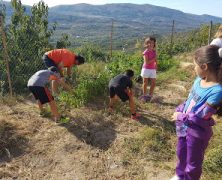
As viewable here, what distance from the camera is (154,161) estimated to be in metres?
4.21

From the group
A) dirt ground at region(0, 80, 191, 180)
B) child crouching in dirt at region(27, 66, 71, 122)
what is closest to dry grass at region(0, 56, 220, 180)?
dirt ground at region(0, 80, 191, 180)

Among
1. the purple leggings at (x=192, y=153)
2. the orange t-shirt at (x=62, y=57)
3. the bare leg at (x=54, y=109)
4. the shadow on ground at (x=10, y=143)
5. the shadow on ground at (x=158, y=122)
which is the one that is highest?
the orange t-shirt at (x=62, y=57)

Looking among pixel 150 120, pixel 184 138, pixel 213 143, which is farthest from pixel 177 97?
pixel 184 138

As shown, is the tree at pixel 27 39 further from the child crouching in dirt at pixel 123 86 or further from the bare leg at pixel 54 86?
the child crouching in dirt at pixel 123 86

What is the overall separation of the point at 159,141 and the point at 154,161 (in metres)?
0.53

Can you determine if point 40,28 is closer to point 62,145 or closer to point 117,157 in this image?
point 62,145

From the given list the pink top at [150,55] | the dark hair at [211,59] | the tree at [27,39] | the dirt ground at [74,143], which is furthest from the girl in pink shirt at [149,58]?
the dark hair at [211,59]

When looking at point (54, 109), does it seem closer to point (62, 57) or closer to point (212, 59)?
point (62, 57)

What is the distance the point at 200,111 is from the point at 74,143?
2311mm

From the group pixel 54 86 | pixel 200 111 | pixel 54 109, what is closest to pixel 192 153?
pixel 200 111

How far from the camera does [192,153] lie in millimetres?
2893

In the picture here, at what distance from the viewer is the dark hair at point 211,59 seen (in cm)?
264

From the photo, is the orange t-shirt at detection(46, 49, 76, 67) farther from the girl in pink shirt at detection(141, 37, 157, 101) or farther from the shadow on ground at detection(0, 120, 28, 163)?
the shadow on ground at detection(0, 120, 28, 163)

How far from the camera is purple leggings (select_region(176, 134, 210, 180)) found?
2.87 meters
